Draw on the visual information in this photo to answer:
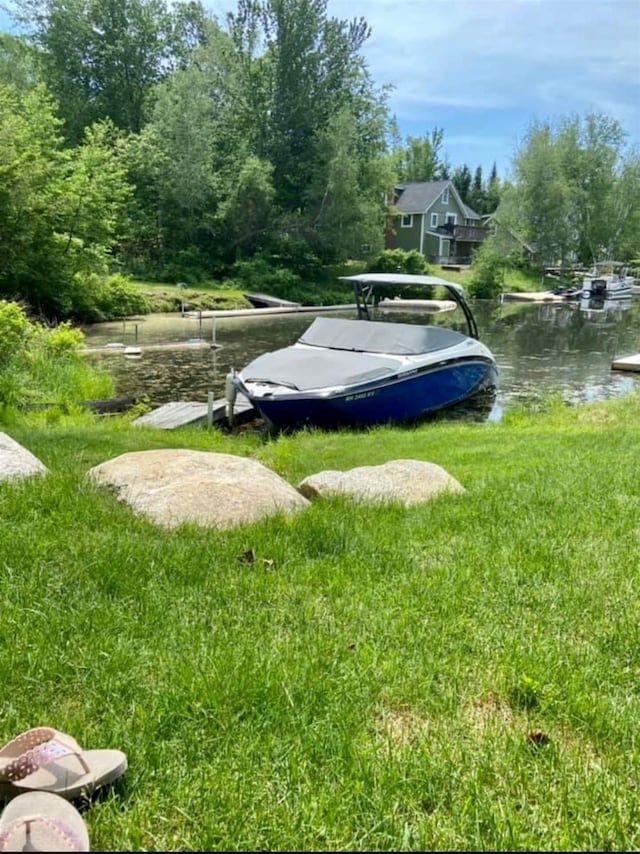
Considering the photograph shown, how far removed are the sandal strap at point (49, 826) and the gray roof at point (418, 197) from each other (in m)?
56.6

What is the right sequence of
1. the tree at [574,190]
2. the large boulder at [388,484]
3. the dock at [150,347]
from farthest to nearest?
the tree at [574,190] → the dock at [150,347] → the large boulder at [388,484]

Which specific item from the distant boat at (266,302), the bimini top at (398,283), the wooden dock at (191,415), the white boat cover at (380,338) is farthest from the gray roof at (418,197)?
the wooden dock at (191,415)

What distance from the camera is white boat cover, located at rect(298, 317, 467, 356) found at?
36.3 feet

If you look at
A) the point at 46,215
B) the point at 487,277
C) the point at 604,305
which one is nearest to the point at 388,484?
the point at 46,215

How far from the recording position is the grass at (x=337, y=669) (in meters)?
1.66

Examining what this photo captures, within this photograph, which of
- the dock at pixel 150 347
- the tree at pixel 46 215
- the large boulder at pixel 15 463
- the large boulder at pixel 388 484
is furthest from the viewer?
the tree at pixel 46 215

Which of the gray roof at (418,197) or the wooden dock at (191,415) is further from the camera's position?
the gray roof at (418,197)

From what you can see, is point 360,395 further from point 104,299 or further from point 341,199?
point 341,199

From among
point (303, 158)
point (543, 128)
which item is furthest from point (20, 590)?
point (543, 128)

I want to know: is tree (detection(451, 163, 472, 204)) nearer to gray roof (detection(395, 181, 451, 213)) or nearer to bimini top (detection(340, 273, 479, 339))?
gray roof (detection(395, 181, 451, 213))

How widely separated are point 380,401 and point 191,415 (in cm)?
296

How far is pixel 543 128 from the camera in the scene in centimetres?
5231

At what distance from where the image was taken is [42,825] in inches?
57.2

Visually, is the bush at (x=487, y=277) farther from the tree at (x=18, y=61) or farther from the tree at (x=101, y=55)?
the tree at (x=18, y=61)
